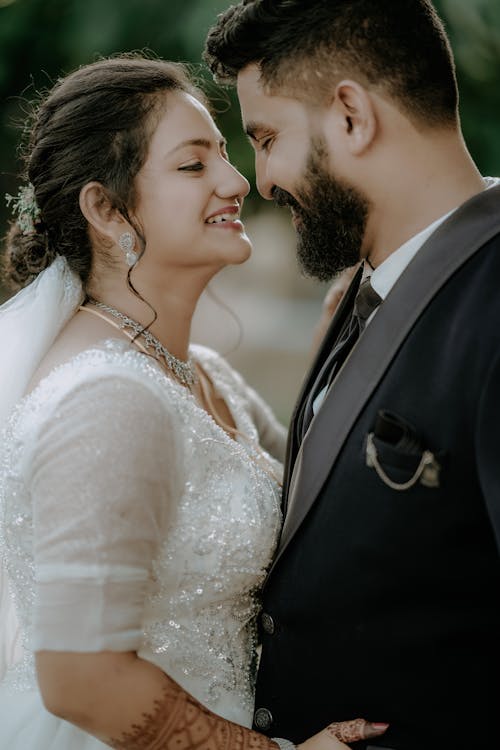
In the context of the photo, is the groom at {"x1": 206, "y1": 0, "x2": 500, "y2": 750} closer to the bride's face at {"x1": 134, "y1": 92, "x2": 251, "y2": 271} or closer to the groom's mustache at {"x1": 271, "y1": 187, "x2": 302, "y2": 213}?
the groom's mustache at {"x1": 271, "y1": 187, "x2": 302, "y2": 213}

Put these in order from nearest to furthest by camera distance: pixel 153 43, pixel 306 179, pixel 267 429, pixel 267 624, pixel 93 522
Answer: pixel 93 522 < pixel 267 624 < pixel 306 179 < pixel 153 43 < pixel 267 429

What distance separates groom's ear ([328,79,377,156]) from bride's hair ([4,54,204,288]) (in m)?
0.49

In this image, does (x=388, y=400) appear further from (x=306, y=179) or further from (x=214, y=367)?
(x=214, y=367)

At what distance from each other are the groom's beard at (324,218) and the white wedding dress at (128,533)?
19.3 inches

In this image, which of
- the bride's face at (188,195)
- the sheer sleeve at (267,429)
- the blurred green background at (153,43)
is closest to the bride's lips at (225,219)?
the bride's face at (188,195)

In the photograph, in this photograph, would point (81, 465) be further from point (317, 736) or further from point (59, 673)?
point (317, 736)

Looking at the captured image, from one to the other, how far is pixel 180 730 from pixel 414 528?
630 mm

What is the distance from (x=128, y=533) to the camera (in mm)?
1864

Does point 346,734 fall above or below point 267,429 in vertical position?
below

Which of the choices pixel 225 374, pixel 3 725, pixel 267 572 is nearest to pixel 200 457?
pixel 267 572

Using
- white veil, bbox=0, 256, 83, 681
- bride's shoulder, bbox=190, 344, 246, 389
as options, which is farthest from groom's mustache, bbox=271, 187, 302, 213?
bride's shoulder, bbox=190, 344, 246, 389

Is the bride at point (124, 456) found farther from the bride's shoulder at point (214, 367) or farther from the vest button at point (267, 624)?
the bride's shoulder at point (214, 367)

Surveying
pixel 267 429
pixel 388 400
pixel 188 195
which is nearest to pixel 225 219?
pixel 188 195

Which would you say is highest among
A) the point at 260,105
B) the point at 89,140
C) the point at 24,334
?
the point at 89,140
